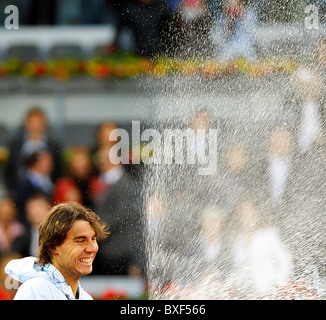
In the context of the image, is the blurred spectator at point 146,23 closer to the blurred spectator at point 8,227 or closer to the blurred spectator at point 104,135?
the blurred spectator at point 104,135

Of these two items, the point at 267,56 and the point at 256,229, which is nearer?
the point at 256,229

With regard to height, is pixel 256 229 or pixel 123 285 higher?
pixel 256 229

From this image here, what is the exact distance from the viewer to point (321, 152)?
354 cm

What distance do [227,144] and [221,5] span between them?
75cm

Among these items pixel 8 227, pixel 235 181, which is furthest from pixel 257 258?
pixel 8 227

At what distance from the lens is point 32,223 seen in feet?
10.4

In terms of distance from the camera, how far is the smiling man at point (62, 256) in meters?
1.74

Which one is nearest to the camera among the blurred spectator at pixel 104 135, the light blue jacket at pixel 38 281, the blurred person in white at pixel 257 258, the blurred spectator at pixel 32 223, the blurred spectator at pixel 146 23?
the light blue jacket at pixel 38 281

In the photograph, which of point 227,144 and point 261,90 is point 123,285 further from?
point 261,90

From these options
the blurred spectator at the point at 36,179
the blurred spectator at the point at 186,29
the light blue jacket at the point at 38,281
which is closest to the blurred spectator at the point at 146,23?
the blurred spectator at the point at 186,29

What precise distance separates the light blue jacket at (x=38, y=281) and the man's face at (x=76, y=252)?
26 mm

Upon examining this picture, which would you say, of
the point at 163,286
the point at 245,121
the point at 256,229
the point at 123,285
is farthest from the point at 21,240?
the point at 245,121

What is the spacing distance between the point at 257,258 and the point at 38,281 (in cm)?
144

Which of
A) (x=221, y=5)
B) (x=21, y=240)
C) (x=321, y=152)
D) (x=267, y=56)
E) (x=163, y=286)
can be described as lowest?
(x=163, y=286)
